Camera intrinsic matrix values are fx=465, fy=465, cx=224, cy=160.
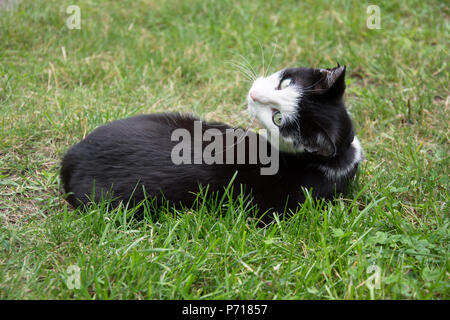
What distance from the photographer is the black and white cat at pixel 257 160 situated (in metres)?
2.16

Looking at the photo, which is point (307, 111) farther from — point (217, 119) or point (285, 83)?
point (217, 119)

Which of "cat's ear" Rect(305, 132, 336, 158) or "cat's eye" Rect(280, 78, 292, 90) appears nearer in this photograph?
"cat's ear" Rect(305, 132, 336, 158)

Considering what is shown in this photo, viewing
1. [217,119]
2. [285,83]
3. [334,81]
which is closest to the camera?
[334,81]

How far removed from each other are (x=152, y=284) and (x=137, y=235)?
0.35 meters

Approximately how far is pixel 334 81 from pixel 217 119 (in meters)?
1.27

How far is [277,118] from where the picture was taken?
2.22 meters

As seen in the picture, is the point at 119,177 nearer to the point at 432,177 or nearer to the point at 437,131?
the point at 432,177

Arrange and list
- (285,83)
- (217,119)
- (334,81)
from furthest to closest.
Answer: (217,119)
(285,83)
(334,81)

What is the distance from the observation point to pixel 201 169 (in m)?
2.19

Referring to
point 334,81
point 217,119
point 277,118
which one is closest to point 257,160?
point 277,118

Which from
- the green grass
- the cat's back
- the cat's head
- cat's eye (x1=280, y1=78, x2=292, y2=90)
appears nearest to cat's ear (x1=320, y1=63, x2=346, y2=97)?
the cat's head

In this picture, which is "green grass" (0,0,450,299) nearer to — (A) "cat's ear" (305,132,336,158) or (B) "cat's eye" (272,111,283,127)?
(A) "cat's ear" (305,132,336,158)

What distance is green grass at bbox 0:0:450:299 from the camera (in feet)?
6.05

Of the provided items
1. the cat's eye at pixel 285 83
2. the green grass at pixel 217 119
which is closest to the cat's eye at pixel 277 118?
the cat's eye at pixel 285 83
